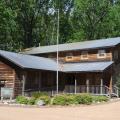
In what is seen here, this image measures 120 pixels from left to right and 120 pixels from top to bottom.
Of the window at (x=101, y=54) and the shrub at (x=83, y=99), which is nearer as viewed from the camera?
the shrub at (x=83, y=99)

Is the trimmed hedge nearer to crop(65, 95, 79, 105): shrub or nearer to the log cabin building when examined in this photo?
crop(65, 95, 79, 105): shrub

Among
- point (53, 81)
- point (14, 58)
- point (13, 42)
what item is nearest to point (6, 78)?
point (14, 58)

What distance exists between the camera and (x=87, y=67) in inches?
1689

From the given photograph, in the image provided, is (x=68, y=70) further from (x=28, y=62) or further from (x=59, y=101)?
(x=59, y=101)

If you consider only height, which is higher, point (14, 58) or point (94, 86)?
point (14, 58)

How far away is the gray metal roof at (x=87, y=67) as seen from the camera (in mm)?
40500

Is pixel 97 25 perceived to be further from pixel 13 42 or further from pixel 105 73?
pixel 105 73

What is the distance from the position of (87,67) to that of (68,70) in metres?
2.42

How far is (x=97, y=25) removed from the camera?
7244 cm

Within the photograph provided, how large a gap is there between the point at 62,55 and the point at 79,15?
26.3 meters

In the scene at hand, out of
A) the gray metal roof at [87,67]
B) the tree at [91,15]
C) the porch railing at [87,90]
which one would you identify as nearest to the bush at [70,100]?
the porch railing at [87,90]

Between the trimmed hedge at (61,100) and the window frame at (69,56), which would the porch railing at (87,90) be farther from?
the trimmed hedge at (61,100)

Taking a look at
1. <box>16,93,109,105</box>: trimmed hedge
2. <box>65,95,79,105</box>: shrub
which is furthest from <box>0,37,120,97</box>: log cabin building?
<box>65,95,79,105</box>: shrub

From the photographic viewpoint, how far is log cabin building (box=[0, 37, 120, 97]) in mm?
37469
